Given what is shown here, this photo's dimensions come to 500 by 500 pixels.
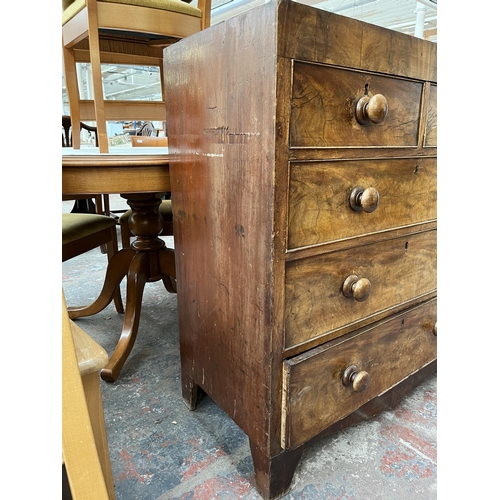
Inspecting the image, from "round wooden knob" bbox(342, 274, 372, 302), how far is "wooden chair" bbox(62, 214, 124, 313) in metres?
1.03

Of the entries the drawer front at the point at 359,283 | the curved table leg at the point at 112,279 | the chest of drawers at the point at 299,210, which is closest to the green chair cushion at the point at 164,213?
the curved table leg at the point at 112,279

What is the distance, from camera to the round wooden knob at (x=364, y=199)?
0.77m

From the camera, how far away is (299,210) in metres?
0.73

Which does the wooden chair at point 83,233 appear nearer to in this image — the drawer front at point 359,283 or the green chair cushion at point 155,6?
the green chair cushion at point 155,6

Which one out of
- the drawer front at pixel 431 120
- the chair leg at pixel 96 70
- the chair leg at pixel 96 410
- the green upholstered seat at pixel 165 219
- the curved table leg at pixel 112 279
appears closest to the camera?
the chair leg at pixel 96 410

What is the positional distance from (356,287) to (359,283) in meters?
0.01

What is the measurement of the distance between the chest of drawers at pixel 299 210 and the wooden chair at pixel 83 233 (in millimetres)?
617

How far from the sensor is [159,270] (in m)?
1.57

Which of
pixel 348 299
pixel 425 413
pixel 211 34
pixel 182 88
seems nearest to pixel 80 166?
pixel 182 88

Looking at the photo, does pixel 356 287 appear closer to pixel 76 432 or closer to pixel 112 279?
pixel 76 432

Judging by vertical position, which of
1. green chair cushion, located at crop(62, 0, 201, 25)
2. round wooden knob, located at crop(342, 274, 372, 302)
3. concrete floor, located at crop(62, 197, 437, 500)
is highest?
green chair cushion, located at crop(62, 0, 201, 25)

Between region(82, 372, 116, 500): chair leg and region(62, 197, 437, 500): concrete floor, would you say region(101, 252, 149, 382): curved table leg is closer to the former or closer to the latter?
region(62, 197, 437, 500): concrete floor

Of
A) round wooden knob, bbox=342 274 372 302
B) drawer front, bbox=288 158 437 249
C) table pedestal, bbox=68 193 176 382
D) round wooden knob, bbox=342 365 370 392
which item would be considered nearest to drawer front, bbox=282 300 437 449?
round wooden knob, bbox=342 365 370 392

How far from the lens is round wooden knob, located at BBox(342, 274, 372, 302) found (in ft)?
2.76
